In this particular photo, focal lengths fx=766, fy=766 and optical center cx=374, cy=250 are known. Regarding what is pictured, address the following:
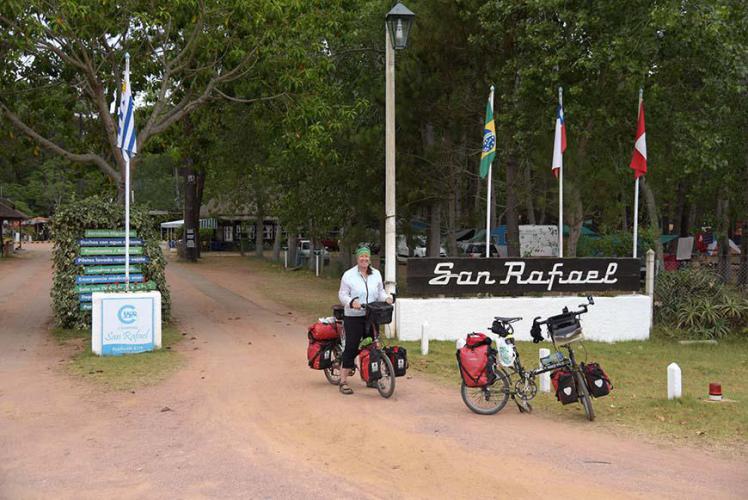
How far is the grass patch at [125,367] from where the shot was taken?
952cm

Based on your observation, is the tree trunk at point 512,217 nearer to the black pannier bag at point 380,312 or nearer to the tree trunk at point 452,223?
the tree trunk at point 452,223

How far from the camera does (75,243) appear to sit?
538 inches

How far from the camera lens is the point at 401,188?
21672 mm

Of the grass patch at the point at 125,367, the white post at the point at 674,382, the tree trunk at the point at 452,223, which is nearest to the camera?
the white post at the point at 674,382

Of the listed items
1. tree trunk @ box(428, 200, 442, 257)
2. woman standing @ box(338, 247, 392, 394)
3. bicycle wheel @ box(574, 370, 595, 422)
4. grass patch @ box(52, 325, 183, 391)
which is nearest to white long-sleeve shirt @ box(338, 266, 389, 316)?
woman standing @ box(338, 247, 392, 394)

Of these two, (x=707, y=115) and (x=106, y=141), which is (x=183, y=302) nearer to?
(x=106, y=141)

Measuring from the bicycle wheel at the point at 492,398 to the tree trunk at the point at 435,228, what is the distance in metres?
15.5

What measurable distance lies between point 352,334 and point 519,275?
618 cm

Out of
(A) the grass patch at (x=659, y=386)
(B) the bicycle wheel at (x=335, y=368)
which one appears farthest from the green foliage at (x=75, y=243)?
(B) the bicycle wheel at (x=335, y=368)

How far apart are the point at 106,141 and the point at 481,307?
35.1 ft

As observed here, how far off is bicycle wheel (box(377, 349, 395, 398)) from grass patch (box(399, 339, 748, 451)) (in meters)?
1.42

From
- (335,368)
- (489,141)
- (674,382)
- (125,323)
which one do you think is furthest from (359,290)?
(489,141)

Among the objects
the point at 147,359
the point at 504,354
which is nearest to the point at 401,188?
the point at 147,359

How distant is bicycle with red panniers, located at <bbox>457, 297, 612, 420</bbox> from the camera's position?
7488mm
